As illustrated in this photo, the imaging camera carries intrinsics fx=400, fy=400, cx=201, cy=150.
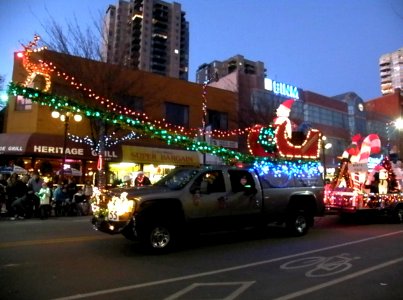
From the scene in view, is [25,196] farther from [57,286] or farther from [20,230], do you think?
[57,286]

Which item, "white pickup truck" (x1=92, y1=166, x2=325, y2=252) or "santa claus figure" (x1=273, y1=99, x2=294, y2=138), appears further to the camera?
"santa claus figure" (x1=273, y1=99, x2=294, y2=138)

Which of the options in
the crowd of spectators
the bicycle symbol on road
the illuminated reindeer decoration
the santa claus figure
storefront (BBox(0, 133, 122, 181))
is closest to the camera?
the bicycle symbol on road

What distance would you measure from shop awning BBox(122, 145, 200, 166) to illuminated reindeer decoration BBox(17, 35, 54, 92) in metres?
6.05

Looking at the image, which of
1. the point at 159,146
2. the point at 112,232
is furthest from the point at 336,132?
the point at 112,232

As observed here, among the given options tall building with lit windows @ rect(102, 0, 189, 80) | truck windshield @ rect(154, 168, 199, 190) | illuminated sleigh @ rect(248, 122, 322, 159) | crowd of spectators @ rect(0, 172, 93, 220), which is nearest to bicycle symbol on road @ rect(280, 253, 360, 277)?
truck windshield @ rect(154, 168, 199, 190)

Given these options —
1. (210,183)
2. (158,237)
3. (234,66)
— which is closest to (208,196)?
(210,183)

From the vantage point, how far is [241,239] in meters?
10.3

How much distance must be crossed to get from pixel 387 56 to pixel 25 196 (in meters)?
26.2

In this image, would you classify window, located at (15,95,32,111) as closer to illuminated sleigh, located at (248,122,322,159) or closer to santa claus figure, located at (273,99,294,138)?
illuminated sleigh, located at (248,122,322,159)

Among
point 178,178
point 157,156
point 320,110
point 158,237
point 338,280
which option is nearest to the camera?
point 338,280

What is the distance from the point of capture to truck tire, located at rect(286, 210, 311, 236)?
426 inches

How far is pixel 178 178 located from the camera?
A: 9.38 metres

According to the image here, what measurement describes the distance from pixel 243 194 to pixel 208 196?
1088mm

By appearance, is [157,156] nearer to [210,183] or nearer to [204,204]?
[210,183]
